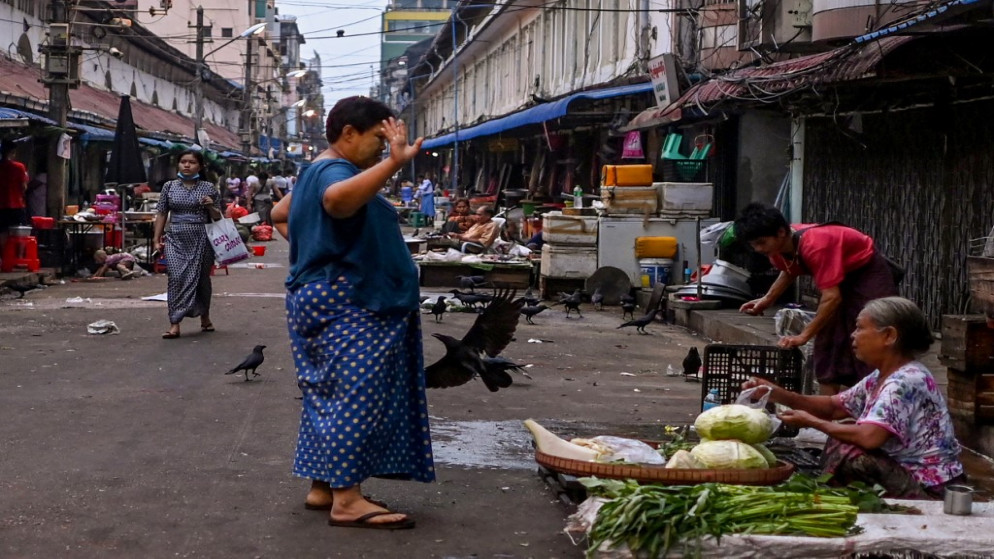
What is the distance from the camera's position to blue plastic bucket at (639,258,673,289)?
16.6 meters

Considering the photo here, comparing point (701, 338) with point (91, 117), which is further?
point (91, 117)

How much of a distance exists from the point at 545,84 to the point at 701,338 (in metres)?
19.7

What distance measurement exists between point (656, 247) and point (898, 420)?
460 inches

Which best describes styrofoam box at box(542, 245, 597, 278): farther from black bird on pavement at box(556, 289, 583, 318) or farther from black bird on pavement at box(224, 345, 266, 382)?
black bird on pavement at box(224, 345, 266, 382)

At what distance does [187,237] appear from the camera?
11812 mm

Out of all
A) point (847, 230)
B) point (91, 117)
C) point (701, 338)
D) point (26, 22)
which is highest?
point (26, 22)

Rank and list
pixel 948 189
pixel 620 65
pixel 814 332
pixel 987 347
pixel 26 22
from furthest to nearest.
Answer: pixel 26 22 < pixel 620 65 < pixel 948 189 < pixel 987 347 < pixel 814 332

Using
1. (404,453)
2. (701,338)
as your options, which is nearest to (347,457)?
(404,453)

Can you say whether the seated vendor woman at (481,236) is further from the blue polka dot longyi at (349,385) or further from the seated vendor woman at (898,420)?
the seated vendor woman at (898,420)

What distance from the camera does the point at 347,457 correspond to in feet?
16.6

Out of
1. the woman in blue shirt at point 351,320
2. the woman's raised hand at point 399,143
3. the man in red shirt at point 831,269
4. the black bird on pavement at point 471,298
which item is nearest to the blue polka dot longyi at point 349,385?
the woman in blue shirt at point 351,320

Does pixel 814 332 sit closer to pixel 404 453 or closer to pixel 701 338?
pixel 404 453

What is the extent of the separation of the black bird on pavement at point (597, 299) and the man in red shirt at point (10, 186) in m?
8.06

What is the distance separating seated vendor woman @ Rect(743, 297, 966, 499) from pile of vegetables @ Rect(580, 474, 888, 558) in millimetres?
368
